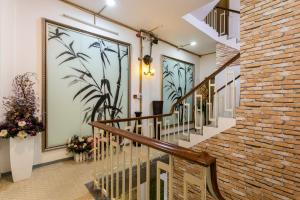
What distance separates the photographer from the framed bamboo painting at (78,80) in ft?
10.5

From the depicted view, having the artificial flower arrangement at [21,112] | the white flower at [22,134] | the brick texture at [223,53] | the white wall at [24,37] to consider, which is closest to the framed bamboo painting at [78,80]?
the white wall at [24,37]

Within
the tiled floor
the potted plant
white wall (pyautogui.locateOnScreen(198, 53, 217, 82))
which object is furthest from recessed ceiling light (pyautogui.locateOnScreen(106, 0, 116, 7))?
white wall (pyautogui.locateOnScreen(198, 53, 217, 82))

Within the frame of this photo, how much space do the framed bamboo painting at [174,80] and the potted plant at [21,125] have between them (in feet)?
12.2

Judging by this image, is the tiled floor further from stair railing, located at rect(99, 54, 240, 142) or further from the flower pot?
stair railing, located at rect(99, 54, 240, 142)

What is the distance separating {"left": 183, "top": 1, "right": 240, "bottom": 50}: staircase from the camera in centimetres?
494

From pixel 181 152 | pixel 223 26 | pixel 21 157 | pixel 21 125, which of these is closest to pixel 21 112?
pixel 21 125

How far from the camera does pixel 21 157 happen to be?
8.66ft

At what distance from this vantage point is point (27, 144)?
8.87ft

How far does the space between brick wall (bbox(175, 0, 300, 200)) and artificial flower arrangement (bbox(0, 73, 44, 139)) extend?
318cm

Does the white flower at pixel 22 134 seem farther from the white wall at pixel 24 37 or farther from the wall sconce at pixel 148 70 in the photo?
the wall sconce at pixel 148 70

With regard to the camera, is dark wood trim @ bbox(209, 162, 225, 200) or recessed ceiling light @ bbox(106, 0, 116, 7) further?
recessed ceiling light @ bbox(106, 0, 116, 7)

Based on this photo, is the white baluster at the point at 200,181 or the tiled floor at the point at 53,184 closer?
the white baluster at the point at 200,181

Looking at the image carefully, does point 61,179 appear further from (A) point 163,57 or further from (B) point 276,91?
(A) point 163,57

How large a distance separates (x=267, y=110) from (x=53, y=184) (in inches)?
129
